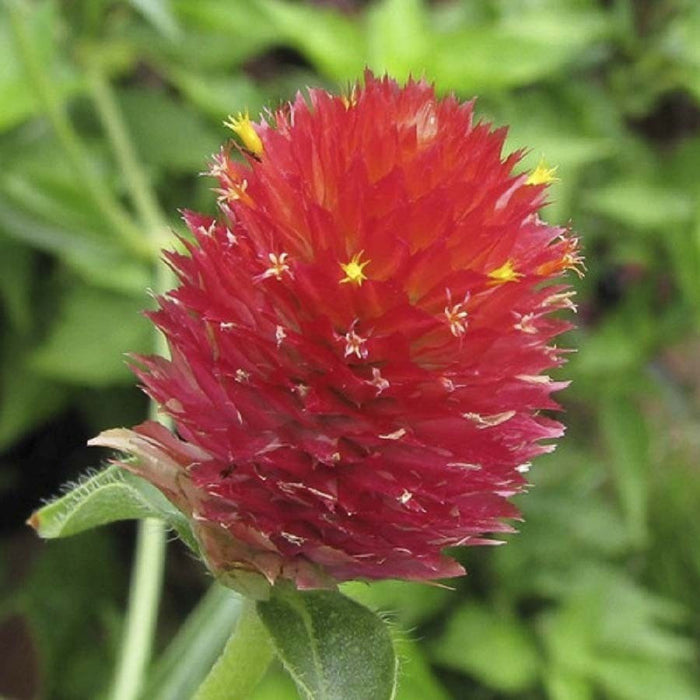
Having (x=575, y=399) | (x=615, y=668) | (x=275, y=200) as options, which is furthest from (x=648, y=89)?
(x=275, y=200)

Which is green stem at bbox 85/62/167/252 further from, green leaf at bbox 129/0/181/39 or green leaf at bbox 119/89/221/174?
green leaf at bbox 129/0/181/39

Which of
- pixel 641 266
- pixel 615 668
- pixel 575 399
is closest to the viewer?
pixel 615 668

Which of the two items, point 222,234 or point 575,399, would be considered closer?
point 222,234

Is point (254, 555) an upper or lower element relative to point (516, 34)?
lower

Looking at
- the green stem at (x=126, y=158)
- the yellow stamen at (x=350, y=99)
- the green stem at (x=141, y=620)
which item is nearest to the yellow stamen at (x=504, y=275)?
the yellow stamen at (x=350, y=99)

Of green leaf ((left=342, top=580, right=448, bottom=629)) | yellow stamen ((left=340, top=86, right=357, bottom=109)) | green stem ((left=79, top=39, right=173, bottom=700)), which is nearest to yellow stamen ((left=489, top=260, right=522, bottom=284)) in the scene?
yellow stamen ((left=340, top=86, right=357, bottom=109))

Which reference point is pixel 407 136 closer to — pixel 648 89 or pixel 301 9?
pixel 301 9

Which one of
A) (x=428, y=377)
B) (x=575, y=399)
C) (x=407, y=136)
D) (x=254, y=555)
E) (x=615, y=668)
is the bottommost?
(x=254, y=555)
